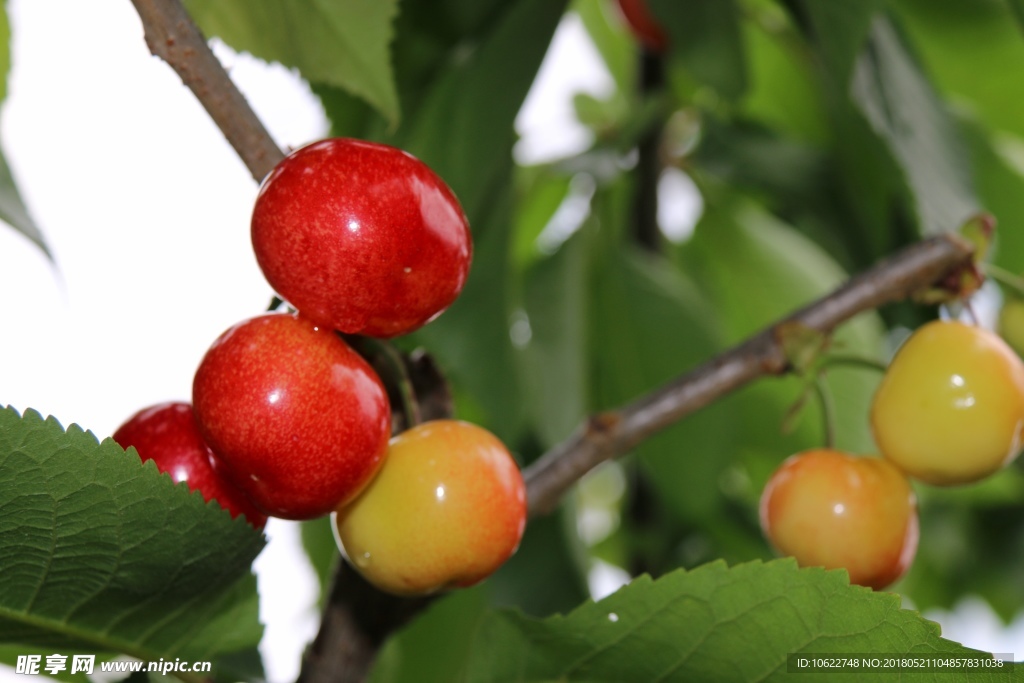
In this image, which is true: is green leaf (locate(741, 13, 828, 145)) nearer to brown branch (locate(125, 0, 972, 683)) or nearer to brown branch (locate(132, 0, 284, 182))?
brown branch (locate(125, 0, 972, 683))

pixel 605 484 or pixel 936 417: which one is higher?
pixel 936 417

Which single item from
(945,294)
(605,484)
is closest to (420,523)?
(945,294)

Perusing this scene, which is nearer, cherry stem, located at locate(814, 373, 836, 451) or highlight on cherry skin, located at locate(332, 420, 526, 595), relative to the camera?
highlight on cherry skin, located at locate(332, 420, 526, 595)

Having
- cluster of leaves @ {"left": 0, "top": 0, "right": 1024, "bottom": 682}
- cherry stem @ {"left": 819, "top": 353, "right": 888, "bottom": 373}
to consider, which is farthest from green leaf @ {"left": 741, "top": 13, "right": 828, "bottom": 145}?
cherry stem @ {"left": 819, "top": 353, "right": 888, "bottom": 373}

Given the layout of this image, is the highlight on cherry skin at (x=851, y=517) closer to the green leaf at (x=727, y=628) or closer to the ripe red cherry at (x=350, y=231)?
the green leaf at (x=727, y=628)

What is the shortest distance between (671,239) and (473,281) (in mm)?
438

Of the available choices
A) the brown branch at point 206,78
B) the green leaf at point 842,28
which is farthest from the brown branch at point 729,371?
the brown branch at point 206,78

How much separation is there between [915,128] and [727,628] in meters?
0.36

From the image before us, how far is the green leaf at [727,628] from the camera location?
0.35 meters

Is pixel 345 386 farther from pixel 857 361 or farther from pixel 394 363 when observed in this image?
pixel 857 361

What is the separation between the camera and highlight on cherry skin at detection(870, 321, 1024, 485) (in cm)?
43

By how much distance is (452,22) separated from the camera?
667 mm

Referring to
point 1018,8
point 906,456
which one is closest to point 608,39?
point 1018,8

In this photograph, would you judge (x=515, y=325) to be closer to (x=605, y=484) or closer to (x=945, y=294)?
(x=945, y=294)
